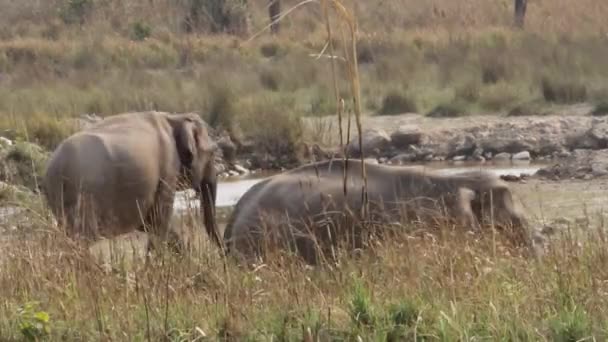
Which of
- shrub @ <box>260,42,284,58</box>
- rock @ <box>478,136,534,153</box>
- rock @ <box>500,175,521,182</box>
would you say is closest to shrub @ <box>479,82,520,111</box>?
rock @ <box>478,136,534,153</box>

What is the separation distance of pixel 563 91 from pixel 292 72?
5.73m

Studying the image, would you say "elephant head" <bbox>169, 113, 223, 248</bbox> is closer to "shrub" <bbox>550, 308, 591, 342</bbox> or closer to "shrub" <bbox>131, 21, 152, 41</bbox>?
"shrub" <bbox>550, 308, 591, 342</bbox>

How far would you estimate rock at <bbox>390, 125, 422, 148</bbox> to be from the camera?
21297 mm

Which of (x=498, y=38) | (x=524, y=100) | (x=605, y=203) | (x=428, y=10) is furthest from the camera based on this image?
(x=428, y=10)

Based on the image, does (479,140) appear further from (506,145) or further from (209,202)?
(209,202)

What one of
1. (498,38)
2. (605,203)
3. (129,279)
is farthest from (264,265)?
(498,38)

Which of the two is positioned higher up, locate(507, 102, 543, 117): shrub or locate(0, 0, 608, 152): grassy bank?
locate(0, 0, 608, 152): grassy bank

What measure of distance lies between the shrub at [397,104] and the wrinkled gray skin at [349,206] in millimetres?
14334

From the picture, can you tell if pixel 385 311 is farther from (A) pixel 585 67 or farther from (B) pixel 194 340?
(A) pixel 585 67

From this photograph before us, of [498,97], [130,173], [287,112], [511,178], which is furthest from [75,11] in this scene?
[130,173]

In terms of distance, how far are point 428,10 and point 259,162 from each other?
25.3m

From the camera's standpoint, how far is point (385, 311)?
7.23 m

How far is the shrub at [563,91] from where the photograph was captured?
77.6 feet

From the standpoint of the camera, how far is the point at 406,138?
21.3 metres
